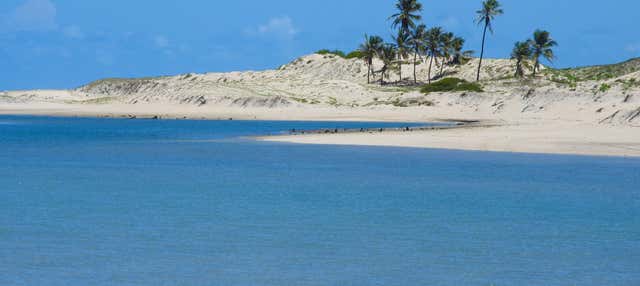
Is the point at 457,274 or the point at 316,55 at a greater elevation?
the point at 316,55

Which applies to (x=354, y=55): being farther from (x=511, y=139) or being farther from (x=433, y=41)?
(x=511, y=139)

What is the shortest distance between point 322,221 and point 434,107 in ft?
213

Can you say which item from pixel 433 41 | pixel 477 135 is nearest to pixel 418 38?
pixel 433 41

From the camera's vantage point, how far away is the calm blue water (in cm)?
1473

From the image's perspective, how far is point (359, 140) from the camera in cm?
4875

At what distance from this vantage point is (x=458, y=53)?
434 feet

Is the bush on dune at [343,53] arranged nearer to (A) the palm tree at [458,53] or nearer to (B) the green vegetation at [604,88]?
(A) the palm tree at [458,53]

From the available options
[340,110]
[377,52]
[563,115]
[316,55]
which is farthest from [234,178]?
[316,55]

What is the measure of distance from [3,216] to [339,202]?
26.6 feet

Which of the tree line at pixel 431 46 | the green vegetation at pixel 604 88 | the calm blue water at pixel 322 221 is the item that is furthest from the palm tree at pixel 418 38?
the calm blue water at pixel 322 221

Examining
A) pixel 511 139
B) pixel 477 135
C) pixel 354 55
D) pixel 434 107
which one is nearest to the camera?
pixel 511 139

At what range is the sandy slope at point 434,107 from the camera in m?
46.1

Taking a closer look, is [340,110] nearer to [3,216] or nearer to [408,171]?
[408,171]

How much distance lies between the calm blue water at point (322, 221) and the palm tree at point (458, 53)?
94395 mm
